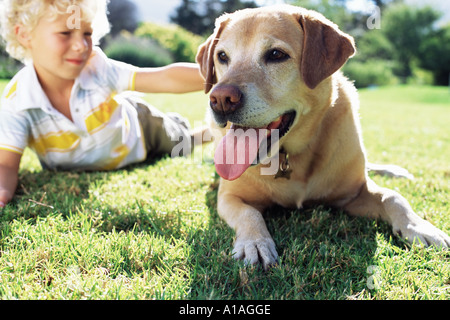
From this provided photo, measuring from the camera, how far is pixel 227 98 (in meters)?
2.14

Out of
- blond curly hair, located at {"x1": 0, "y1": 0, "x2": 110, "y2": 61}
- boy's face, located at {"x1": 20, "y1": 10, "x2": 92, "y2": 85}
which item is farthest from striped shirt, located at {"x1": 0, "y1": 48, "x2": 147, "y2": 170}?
blond curly hair, located at {"x1": 0, "y1": 0, "x2": 110, "y2": 61}

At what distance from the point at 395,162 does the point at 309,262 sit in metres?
2.71

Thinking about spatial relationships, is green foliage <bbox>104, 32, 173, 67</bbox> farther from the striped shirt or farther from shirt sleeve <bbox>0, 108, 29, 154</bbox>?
shirt sleeve <bbox>0, 108, 29, 154</bbox>

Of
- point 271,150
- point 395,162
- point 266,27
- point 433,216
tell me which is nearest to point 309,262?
point 271,150

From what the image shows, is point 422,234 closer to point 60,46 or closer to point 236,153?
point 236,153

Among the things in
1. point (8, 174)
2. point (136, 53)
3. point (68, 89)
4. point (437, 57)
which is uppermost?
point (68, 89)

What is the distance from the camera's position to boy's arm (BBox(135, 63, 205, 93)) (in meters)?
3.58

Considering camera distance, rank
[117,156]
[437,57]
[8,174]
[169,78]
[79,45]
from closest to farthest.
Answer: [8,174] → [79,45] → [169,78] → [117,156] → [437,57]

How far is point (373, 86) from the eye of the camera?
26.7 meters

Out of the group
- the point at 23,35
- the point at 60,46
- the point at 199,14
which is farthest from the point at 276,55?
the point at 199,14

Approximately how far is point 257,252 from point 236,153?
24.4 inches

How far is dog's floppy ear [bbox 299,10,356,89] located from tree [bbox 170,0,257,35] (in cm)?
2151
